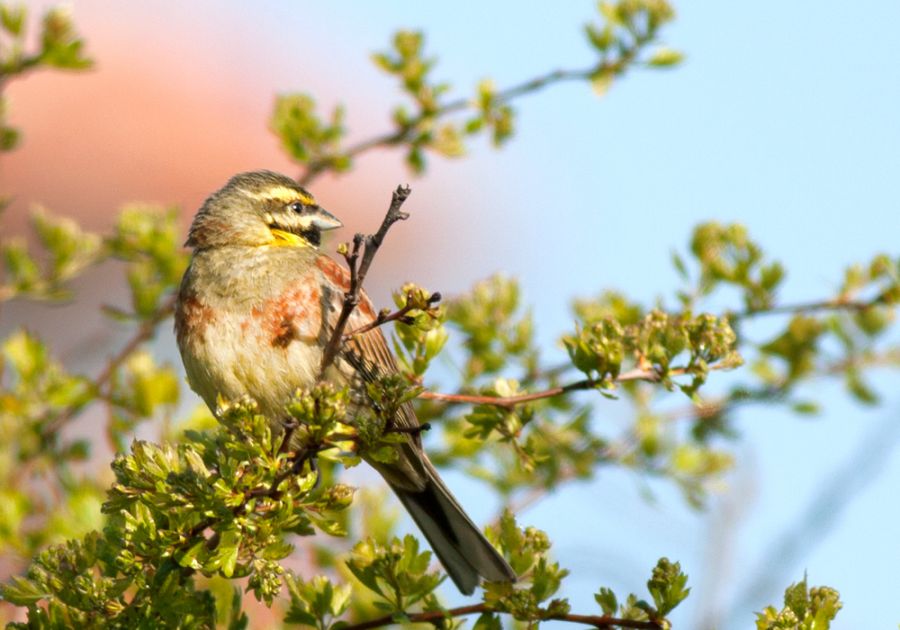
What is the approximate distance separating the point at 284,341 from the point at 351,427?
4.06 ft

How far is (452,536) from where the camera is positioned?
4.14 m

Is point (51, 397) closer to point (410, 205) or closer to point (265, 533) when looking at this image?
point (265, 533)

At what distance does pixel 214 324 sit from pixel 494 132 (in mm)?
1301

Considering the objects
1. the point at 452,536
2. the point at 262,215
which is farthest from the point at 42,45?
the point at 452,536

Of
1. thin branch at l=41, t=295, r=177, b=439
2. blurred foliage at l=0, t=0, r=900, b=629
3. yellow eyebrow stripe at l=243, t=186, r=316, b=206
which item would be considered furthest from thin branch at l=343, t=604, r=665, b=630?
yellow eyebrow stripe at l=243, t=186, r=316, b=206

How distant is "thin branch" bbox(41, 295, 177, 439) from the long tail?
984 mm

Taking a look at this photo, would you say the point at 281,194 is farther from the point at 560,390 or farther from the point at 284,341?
the point at 560,390

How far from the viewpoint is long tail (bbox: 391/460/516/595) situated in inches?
154

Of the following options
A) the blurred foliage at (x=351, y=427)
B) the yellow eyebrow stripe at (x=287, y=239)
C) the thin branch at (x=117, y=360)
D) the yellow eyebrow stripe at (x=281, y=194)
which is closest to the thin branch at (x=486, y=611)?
the blurred foliage at (x=351, y=427)

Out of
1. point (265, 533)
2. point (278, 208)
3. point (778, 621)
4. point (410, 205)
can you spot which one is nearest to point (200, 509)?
point (265, 533)

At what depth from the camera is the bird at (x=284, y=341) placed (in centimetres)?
402

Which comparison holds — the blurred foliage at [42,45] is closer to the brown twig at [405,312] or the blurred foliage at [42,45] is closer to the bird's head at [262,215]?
the bird's head at [262,215]

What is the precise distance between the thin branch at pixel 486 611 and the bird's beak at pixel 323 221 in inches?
73.8

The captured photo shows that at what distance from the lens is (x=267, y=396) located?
403 cm
